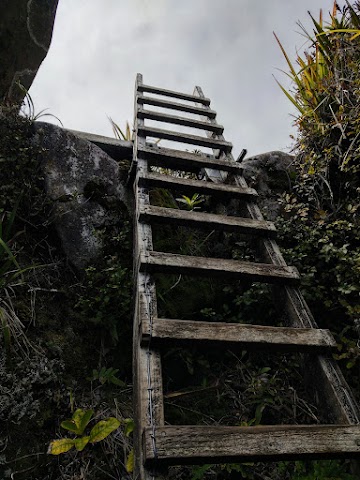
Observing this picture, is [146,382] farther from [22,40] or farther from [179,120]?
[22,40]

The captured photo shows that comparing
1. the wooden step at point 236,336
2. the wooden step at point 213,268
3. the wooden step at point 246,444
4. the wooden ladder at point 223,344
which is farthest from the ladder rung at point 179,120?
the wooden step at point 246,444

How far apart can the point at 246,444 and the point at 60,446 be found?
81 cm

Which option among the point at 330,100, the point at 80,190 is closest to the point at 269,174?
the point at 330,100

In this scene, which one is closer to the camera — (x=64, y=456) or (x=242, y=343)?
(x=242, y=343)

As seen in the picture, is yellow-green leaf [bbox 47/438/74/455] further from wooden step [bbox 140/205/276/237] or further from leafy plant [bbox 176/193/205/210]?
leafy plant [bbox 176/193/205/210]

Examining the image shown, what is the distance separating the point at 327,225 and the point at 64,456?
200 cm

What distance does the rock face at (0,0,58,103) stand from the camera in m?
3.01

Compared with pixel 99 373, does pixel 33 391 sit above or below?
below

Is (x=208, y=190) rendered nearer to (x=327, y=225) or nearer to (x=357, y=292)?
(x=327, y=225)

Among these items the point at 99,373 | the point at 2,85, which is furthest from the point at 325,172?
the point at 2,85

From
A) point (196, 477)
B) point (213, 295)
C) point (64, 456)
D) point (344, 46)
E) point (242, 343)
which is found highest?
point (344, 46)

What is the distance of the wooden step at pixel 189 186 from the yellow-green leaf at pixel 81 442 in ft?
4.52

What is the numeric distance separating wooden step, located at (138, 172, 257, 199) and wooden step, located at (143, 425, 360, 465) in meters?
1.46

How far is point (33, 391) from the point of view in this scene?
1.62 meters
